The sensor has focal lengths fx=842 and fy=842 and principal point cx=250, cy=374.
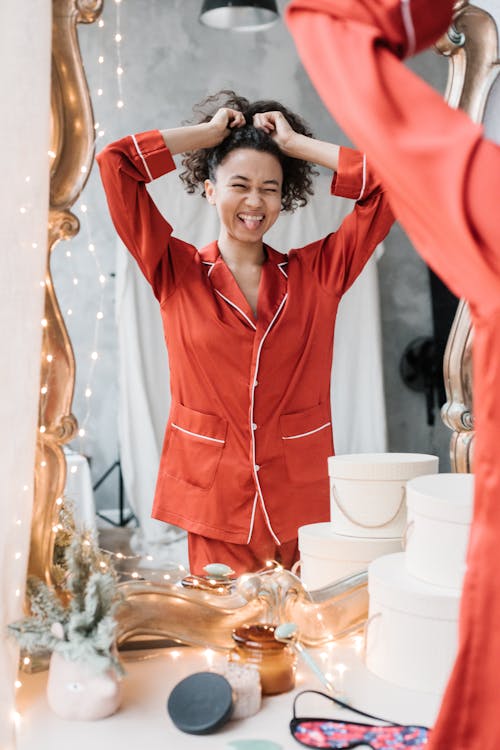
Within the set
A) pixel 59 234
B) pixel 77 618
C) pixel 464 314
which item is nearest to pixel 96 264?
pixel 59 234

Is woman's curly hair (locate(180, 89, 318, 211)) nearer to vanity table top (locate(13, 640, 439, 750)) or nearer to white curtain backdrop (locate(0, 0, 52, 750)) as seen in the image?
white curtain backdrop (locate(0, 0, 52, 750))

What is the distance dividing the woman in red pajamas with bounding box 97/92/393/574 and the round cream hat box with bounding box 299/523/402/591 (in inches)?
1.9

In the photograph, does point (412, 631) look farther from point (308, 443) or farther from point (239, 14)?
point (239, 14)

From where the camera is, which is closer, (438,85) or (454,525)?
(454,525)

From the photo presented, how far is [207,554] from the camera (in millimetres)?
1136

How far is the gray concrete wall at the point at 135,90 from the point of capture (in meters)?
1.08

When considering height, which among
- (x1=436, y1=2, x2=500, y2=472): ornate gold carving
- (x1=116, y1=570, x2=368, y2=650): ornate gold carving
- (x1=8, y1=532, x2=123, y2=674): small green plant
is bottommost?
(x1=116, y1=570, x2=368, y2=650): ornate gold carving

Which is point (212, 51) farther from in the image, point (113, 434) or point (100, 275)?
point (113, 434)

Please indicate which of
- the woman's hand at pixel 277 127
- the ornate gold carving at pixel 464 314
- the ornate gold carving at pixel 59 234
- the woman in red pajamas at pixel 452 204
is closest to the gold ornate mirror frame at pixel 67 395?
the ornate gold carving at pixel 59 234

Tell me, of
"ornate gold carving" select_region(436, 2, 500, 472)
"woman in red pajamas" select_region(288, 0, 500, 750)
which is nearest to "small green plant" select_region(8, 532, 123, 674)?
"woman in red pajamas" select_region(288, 0, 500, 750)

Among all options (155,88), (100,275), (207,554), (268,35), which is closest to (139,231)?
(100,275)

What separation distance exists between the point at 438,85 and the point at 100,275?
569 mm

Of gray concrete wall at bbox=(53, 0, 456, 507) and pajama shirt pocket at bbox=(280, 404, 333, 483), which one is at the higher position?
gray concrete wall at bbox=(53, 0, 456, 507)

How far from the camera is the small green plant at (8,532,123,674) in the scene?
0.92 metres
